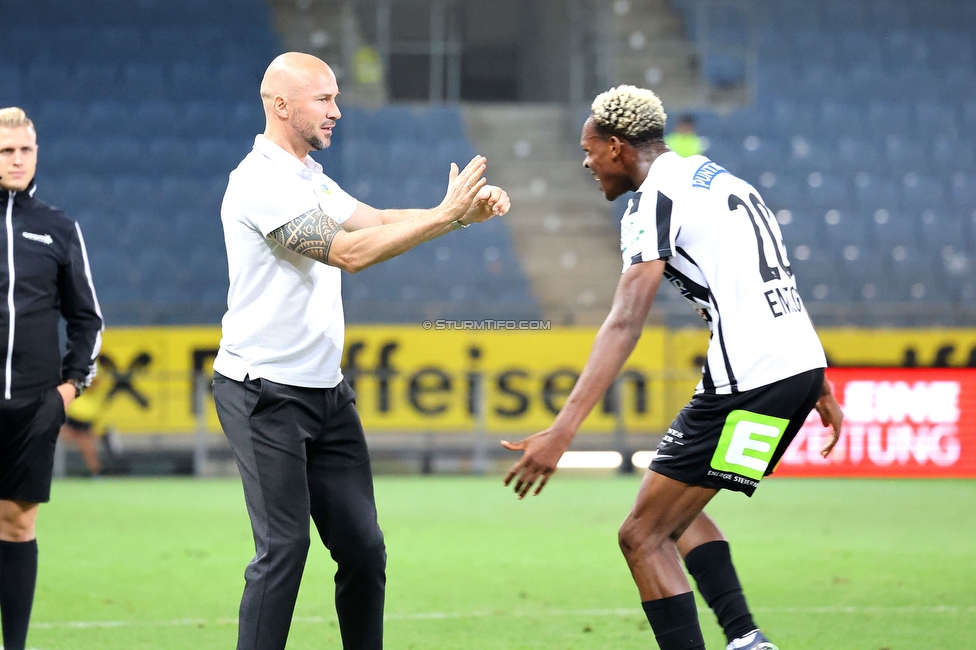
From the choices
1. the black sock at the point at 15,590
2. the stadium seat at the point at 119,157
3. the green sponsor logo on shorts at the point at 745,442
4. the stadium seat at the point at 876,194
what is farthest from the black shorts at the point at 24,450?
the stadium seat at the point at 876,194

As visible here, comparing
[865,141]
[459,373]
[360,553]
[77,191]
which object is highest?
[865,141]

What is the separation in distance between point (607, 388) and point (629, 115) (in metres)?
0.93

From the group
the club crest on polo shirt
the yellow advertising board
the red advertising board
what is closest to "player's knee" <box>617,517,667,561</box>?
the club crest on polo shirt

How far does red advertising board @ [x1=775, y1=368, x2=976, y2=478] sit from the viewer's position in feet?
39.6

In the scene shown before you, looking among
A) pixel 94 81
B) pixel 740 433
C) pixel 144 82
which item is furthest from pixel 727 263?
pixel 94 81

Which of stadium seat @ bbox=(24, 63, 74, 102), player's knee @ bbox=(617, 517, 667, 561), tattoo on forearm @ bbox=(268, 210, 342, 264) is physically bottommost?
player's knee @ bbox=(617, 517, 667, 561)

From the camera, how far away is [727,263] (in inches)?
151

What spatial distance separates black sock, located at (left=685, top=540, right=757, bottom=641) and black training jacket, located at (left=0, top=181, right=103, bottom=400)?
104 inches

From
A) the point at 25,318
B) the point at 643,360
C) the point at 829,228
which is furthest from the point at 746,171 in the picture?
the point at 25,318

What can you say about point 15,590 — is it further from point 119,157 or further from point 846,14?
point 846,14

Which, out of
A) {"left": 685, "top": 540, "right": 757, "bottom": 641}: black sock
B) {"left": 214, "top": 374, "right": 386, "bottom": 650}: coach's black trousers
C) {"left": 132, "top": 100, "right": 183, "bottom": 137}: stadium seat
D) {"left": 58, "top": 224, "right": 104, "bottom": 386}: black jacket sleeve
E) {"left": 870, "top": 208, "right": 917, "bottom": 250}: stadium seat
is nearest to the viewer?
{"left": 214, "top": 374, "right": 386, "bottom": 650}: coach's black trousers

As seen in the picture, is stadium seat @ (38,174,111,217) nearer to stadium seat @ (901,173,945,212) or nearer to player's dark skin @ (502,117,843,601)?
stadium seat @ (901,173,945,212)

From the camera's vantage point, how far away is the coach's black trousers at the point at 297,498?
3.73 m

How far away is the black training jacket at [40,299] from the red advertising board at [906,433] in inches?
339
